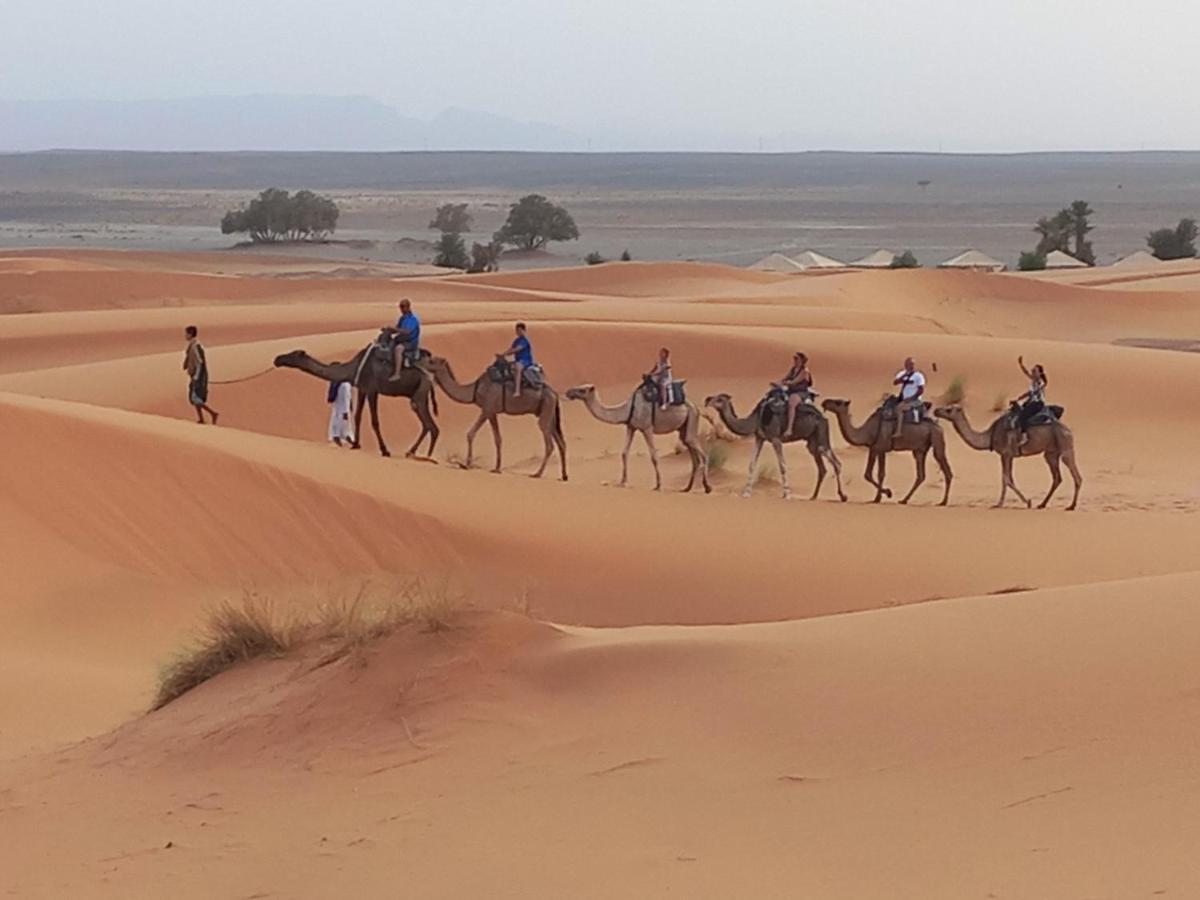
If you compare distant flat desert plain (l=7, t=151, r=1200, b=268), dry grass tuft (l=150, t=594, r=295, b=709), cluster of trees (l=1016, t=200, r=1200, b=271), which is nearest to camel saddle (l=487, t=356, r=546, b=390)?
dry grass tuft (l=150, t=594, r=295, b=709)

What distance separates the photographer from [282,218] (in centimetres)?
8650

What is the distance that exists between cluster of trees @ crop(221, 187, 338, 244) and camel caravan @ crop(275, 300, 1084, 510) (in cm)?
6697

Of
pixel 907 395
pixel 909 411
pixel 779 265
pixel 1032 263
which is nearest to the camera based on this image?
pixel 907 395

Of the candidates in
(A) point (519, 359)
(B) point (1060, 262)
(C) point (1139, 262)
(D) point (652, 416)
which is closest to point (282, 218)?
(B) point (1060, 262)

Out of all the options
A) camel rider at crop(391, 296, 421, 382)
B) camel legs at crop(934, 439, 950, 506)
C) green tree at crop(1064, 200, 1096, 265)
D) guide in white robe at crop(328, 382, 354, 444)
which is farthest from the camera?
green tree at crop(1064, 200, 1096, 265)

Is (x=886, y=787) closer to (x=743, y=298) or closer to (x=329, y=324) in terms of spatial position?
(x=329, y=324)

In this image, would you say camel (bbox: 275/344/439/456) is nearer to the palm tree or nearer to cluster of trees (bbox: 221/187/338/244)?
the palm tree

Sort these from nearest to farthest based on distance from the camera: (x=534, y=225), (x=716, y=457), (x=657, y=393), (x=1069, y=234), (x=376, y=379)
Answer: (x=657, y=393) < (x=376, y=379) < (x=716, y=457) < (x=1069, y=234) < (x=534, y=225)

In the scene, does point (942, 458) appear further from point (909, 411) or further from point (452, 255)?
point (452, 255)

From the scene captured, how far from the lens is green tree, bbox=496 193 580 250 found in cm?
8319

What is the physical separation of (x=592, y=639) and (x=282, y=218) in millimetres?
79175

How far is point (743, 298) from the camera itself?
4659 cm

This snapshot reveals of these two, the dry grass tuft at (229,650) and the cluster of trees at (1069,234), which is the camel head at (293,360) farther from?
the cluster of trees at (1069,234)

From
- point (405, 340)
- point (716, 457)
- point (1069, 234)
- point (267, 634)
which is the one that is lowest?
point (1069, 234)
